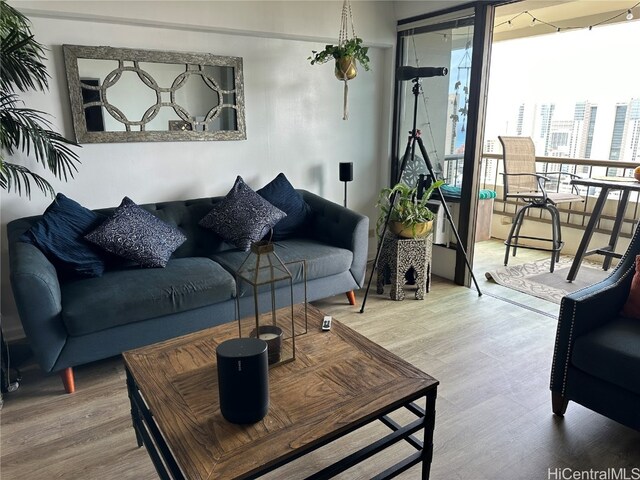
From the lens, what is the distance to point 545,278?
12.8ft

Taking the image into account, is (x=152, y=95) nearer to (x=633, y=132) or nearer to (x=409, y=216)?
(x=409, y=216)

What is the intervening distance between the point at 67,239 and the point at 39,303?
529 mm

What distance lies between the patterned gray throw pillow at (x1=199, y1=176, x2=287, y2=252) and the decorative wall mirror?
556mm

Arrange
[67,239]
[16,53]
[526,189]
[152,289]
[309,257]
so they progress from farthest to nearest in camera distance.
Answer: [526,189] < [309,257] < [67,239] < [152,289] < [16,53]

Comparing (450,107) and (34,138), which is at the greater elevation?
(450,107)

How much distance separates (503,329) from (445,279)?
0.98 meters

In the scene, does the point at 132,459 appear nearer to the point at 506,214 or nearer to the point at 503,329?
the point at 503,329

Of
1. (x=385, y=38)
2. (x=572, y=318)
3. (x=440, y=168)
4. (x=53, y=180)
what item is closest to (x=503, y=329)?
(x=572, y=318)

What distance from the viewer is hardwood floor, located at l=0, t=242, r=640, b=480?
69.4 inches

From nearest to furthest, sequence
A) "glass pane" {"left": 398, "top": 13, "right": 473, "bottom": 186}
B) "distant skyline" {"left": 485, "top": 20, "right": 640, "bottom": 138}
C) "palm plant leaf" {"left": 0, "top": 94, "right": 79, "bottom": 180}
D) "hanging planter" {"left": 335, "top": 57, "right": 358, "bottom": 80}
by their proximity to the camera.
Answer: "palm plant leaf" {"left": 0, "top": 94, "right": 79, "bottom": 180}, "hanging planter" {"left": 335, "top": 57, "right": 358, "bottom": 80}, "glass pane" {"left": 398, "top": 13, "right": 473, "bottom": 186}, "distant skyline" {"left": 485, "top": 20, "right": 640, "bottom": 138}

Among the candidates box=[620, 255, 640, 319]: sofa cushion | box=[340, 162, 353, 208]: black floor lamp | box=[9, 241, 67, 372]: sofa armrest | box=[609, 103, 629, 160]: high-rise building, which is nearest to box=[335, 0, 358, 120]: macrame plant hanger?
box=[340, 162, 353, 208]: black floor lamp

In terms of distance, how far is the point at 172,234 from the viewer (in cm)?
283

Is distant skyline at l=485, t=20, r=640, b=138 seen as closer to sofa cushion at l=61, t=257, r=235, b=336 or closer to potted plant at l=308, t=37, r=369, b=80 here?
potted plant at l=308, t=37, r=369, b=80

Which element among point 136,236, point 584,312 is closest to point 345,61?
point 136,236
